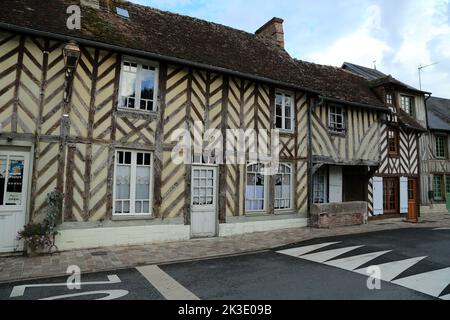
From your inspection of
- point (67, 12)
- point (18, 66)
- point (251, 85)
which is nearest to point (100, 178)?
point (18, 66)

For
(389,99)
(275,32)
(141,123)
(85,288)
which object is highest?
(275,32)

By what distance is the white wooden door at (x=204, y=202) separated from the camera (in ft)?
25.9

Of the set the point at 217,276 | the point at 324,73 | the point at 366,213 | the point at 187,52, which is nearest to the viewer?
the point at 217,276

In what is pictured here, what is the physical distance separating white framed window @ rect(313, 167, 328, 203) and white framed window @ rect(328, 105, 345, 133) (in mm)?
1458

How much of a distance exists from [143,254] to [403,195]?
10.6 metres

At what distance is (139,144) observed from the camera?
725 cm

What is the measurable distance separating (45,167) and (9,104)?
1.35m

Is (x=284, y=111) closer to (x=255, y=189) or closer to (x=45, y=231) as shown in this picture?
(x=255, y=189)

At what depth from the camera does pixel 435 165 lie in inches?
615

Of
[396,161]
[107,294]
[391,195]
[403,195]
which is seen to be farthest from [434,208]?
[107,294]

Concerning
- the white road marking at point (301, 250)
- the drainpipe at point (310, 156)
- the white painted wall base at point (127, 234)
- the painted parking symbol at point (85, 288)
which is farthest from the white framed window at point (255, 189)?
the painted parking symbol at point (85, 288)

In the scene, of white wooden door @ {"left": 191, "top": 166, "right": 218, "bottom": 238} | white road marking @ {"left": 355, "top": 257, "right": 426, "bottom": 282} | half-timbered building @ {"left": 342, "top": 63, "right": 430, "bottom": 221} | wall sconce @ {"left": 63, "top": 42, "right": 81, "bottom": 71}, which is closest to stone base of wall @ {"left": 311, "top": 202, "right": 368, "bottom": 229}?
half-timbered building @ {"left": 342, "top": 63, "right": 430, "bottom": 221}

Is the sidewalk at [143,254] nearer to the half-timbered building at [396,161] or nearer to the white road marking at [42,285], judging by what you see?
the white road marking at [42,285]
